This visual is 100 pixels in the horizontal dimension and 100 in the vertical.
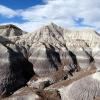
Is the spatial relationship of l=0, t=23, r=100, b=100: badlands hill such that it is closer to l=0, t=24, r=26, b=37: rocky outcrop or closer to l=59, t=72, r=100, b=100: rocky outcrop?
l=59, t=72, r=100, b=100: rocky outcrop

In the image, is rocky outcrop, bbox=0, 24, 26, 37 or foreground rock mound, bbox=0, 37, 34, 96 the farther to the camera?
rocky outcrop, bbox=0, 24, 26, 37

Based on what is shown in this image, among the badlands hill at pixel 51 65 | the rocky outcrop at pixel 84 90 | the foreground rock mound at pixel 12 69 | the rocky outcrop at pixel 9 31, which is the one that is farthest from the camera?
the rocky outcrop at pixel 9 31

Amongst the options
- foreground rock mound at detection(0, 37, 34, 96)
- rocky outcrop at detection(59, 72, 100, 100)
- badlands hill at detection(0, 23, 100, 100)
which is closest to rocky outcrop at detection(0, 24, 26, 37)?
badlands hill at detection(0, 23, 100, 100)

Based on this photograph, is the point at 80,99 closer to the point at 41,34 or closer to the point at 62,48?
the point at 62,48

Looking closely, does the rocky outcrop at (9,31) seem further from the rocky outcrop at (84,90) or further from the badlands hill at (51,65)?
the rocky outcrop at (84,90)

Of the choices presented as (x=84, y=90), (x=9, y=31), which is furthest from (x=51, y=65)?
(x=9, y=31)

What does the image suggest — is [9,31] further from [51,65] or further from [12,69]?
[12,69]

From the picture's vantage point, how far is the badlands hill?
235 ft

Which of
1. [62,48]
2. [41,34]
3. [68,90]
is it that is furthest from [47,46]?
[68,90]

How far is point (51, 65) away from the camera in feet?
323

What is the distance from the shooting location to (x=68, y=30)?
12938cm

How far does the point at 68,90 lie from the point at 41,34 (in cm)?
5037

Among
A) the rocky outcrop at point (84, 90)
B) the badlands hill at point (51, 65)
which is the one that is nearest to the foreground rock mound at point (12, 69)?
the badlands hill at point (51, 65)

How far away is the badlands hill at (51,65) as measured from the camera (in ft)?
235
